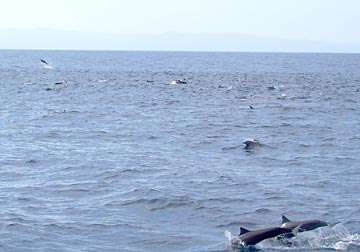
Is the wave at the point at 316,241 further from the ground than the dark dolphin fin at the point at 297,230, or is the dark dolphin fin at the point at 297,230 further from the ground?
the dark dolphin fin at the point at 297,230

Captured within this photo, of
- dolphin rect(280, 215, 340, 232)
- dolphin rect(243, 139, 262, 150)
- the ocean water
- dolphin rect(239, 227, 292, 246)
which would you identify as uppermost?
dolphin rect(280, 215, 340, 232)

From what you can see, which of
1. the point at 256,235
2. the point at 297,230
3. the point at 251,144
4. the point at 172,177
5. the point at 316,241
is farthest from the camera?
the point at 251,144

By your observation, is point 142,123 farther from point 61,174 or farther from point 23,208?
point 23,208

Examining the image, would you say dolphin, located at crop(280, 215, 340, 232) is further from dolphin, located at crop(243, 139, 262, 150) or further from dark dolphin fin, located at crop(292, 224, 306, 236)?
dolphin, located at crop(243, 139, 262, 150)

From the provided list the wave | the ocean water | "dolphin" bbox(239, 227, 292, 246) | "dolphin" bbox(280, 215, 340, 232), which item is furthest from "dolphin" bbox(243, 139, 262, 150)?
"dolphin" bbox(239, 227, 292, 246)

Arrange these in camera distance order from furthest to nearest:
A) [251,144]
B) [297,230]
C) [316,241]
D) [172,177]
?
[251,144], [172,177], [297,230], [316,241]

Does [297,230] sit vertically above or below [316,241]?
above

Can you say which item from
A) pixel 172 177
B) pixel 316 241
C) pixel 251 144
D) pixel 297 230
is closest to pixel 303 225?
pixel 297 230

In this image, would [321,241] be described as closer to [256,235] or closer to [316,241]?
[316,241]

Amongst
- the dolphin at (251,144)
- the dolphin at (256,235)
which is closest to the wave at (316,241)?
the dolphin at (256,235)

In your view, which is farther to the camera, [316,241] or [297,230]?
[297,230]

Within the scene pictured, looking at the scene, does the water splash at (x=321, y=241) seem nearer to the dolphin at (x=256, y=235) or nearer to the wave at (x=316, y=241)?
the wave at (x=316, y=241)

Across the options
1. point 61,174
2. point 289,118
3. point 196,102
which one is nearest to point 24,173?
point 61,174

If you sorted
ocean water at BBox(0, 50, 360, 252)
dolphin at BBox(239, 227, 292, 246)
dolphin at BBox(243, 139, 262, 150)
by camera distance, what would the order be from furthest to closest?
dolphin at BBox(243, 139, 262, 150) → ocean water at BBox(0, 50, 360, 252) → dolphin at BBox(239, 227, 292, 246)
